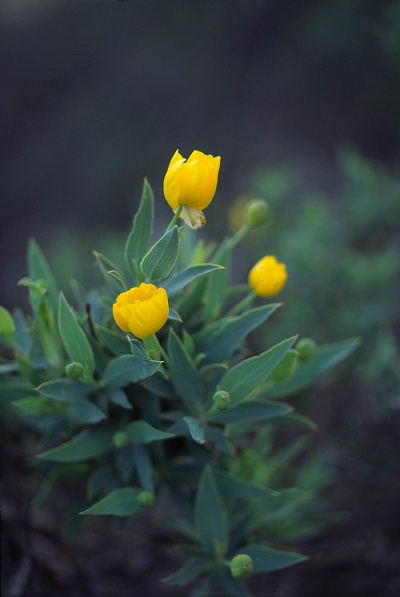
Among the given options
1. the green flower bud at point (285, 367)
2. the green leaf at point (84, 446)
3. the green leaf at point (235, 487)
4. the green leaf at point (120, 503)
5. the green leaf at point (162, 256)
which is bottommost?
the green leaf at point (235, 487)

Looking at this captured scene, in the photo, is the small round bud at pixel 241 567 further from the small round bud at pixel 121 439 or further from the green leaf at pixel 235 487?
the small round bud at pixel 121 439

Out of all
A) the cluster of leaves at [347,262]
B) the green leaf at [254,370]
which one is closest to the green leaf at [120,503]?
the green leaf at [254,370]

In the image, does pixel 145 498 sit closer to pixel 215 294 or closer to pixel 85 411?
pixel 85 411

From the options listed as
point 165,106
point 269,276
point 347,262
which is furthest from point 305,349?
point 165,106

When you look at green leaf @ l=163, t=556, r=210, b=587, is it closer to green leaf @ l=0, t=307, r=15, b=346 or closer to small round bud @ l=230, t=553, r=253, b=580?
small round bud @ l=230, t=553, r=253, b=580

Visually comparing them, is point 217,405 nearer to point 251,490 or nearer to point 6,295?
point 251,490

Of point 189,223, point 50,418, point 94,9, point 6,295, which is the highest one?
point 94,9

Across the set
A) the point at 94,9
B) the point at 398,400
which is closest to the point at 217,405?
the point at 398,400
